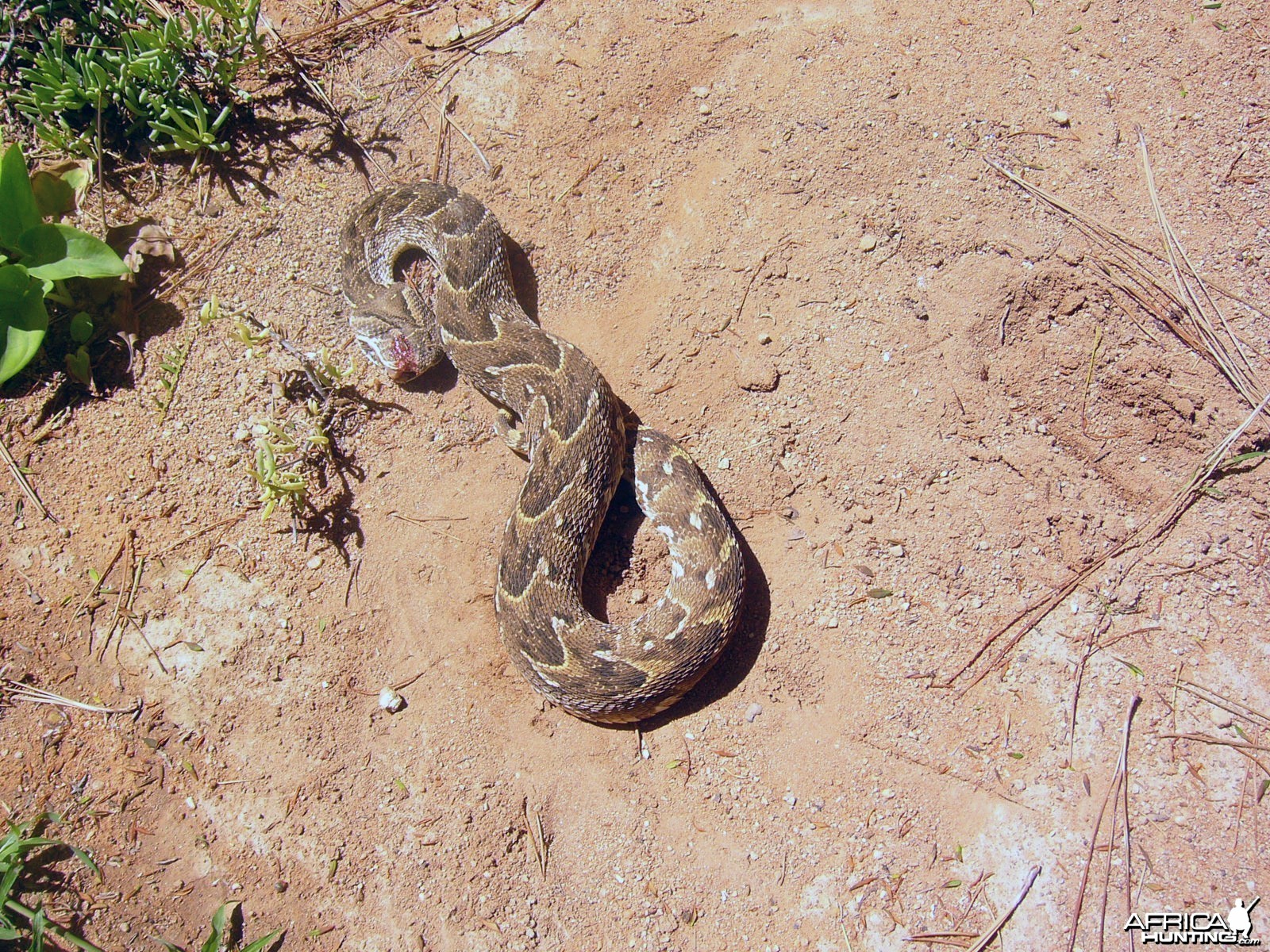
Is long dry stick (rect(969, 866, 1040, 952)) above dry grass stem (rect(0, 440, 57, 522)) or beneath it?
beneath

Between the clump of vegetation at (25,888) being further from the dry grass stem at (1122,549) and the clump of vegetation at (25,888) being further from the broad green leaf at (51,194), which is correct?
the dry grass stem at (1122,549)

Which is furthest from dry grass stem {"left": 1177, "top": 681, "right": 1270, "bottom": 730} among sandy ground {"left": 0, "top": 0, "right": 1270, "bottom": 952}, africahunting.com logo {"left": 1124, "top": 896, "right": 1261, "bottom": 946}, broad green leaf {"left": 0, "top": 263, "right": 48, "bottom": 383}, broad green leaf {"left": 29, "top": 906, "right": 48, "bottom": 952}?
broad green leaf {"left": 0, "top": 263, "right": 48, "bottom": 383}

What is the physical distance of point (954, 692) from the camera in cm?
402

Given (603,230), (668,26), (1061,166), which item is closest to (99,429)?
(603,230)

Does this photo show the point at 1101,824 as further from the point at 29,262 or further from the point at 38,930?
the point at 29,262

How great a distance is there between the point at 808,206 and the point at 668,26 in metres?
1.68

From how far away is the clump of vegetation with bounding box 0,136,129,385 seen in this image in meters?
4.04

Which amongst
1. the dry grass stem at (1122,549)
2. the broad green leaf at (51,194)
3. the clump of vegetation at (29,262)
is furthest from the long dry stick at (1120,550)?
the broad green leaf at (51,194)

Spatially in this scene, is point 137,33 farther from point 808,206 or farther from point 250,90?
point 808,206

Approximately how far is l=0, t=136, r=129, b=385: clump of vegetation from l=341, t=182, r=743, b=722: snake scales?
4.58ft

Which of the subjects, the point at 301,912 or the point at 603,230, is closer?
the point at 301,912

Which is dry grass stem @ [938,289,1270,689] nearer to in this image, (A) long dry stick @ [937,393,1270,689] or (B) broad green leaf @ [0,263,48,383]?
(A) long dry stick @ [937,393,1270,689]

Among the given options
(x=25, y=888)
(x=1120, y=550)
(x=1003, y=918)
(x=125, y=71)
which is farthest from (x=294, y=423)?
(x=1120, y=550)

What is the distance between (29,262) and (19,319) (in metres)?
0.34
